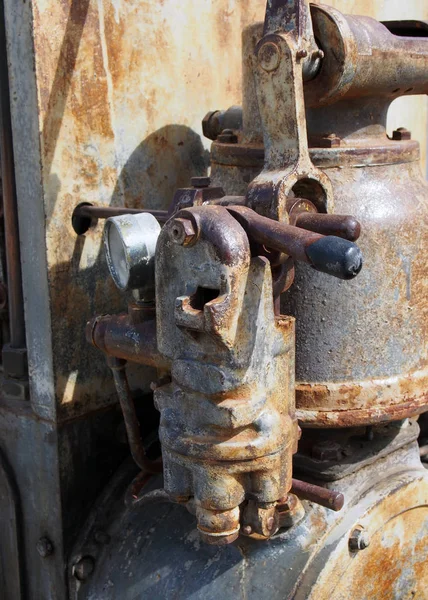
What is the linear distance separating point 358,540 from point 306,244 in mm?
683

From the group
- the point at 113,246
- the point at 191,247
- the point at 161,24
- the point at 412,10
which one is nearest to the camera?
the point at 191,247

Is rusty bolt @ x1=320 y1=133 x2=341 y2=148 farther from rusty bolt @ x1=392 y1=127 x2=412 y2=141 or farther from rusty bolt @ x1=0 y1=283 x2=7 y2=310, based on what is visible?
rusty bolt @ x1=0 y1=283 x2=7 y2=310

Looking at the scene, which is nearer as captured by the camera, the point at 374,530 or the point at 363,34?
the point at 363,34

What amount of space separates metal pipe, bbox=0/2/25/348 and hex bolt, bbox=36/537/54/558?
0.43m

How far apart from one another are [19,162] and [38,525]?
807 millimetres

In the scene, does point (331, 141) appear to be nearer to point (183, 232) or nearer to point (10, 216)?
point (183, 232)

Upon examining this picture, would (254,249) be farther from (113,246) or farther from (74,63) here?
(74,63)

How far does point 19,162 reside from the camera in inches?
65.2

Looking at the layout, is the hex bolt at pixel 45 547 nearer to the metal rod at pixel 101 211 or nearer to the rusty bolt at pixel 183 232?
the metal rod at pixel 101 211

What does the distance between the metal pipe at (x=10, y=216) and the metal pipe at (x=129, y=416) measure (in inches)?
11.8

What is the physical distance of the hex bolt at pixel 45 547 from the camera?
1795 millimetres

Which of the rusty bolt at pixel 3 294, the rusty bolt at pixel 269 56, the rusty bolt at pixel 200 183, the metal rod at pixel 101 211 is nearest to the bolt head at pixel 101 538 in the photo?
the rusty bolt at pixel 3 294

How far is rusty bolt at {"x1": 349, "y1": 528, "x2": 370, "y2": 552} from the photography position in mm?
1532

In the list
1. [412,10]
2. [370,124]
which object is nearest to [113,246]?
[370,124]
